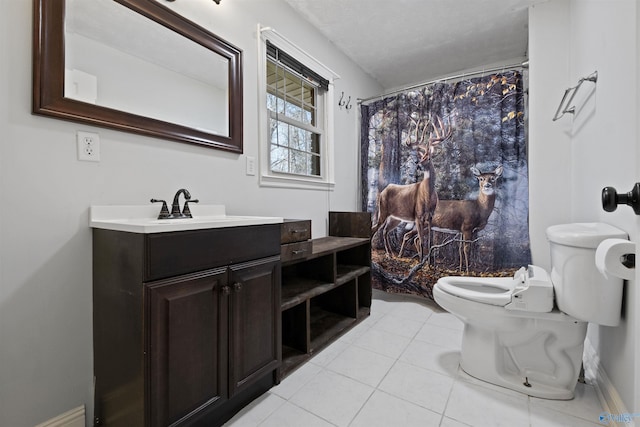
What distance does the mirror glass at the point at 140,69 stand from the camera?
1152mm

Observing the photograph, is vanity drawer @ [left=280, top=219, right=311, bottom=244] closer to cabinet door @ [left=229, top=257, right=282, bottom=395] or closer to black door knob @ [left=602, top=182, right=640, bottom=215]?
cabinet door @ [left=229, top=257, right=282, bottom=395]

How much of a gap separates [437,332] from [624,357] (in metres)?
1.06

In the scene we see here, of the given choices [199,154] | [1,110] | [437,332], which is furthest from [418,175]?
[1,110]

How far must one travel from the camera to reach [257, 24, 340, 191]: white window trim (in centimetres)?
192

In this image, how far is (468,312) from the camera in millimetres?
1517

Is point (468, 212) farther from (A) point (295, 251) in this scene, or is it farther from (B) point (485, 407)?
(A) point (295, 251)

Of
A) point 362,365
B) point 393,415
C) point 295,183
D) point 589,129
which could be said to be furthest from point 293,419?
point 589,129

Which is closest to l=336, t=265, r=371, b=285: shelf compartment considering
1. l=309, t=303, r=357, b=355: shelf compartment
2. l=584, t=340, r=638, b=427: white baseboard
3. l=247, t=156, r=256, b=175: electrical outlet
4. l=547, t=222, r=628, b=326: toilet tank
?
l=309, t=303, r=357, b=355: shelf compartment

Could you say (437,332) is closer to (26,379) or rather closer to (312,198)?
(312,198)

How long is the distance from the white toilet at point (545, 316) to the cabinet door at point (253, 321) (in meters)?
0.99

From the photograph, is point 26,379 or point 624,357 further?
point 624,357

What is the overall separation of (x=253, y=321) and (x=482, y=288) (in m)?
1.44

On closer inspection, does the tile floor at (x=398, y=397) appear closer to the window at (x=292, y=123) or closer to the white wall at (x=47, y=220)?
the white wall at (x=47, y=220)

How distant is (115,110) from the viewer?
4.03 feet
